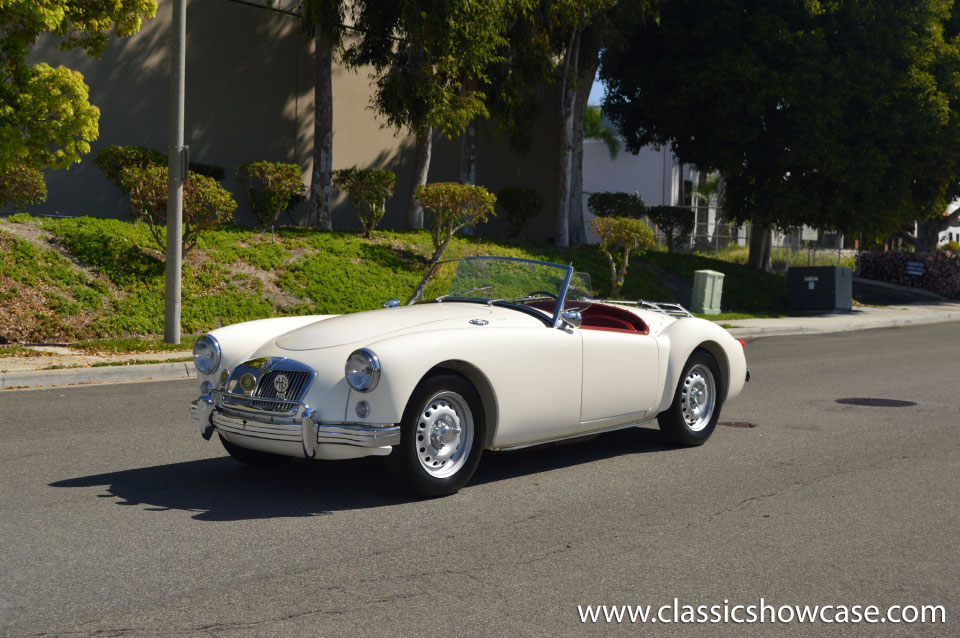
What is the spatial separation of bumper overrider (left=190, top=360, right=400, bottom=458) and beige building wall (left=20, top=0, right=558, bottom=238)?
1833 cm

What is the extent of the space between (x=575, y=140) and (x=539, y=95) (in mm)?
6202

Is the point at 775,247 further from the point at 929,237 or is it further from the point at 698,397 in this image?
the point at 698,397

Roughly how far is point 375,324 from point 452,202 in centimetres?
1481

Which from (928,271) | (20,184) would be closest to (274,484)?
(20,184)

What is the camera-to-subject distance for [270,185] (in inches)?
816

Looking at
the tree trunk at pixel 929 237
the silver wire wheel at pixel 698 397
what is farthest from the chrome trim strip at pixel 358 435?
the tree trunk at pixel 929 237

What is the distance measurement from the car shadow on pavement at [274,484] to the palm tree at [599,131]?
3936cm

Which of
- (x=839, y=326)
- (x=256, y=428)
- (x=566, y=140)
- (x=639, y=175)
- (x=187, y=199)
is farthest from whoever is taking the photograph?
(x=639, y=175)

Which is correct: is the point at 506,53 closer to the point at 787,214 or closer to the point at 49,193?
the point at 787,214

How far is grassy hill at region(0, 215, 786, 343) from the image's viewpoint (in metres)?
14.4

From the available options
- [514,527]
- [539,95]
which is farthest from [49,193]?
[514,527]

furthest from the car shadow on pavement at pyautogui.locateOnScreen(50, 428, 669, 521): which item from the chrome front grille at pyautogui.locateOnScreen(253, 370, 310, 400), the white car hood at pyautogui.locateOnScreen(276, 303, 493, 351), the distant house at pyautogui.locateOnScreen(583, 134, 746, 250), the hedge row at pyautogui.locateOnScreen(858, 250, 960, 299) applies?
the distant house at pyautogui.locateOnScreen(583, 134, 746, 250)

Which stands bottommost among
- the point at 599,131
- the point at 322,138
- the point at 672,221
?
the point at 672,221

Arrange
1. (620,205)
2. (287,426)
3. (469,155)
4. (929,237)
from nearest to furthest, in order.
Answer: (287,426)
(469,155)
(620,205)
(929,237)
